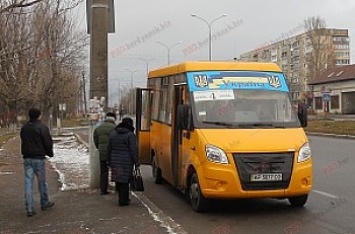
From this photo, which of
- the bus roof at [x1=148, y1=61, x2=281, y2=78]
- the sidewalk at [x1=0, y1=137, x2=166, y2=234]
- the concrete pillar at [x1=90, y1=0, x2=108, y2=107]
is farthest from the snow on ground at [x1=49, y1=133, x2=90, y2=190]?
the bus roof at [x1=148, y1=61, x2=281, y2=78]

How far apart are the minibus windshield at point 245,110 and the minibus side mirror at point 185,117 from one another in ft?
0.37

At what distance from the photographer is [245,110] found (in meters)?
9.58

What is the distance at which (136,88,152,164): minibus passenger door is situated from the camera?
13.5 metres

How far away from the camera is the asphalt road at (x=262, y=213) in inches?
316

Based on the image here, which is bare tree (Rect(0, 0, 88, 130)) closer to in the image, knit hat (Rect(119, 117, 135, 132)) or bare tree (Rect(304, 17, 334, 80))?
knit hat (Rect(119, 117, 135, 132))

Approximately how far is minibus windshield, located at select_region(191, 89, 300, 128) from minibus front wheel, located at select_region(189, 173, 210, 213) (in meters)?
0.96

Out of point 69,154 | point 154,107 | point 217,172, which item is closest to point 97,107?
point 154,107

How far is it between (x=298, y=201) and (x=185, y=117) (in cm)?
234

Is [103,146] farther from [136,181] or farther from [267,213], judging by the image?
[267,213]

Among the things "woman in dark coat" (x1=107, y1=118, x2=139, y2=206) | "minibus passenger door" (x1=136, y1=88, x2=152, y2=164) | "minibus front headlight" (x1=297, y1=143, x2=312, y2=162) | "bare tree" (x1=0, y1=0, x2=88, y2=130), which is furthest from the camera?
"bare tree" (x1=0, y1=0, x2=88, y2=130)

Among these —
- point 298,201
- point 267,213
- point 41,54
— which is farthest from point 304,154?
point 41,54

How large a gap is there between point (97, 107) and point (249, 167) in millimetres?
4112

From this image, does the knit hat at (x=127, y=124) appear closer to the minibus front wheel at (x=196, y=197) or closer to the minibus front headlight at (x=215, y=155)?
the minibus front wheel at (x=196, y=197)

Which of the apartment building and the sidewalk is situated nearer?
the sidewalk
